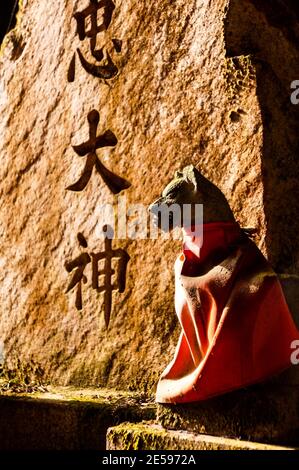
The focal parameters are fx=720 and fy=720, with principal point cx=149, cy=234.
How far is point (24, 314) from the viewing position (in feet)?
14.4

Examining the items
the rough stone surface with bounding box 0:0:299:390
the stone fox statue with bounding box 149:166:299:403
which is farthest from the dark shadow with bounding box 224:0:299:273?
the stone fox statue with bounding box 149:166:299:403

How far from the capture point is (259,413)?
2.61 metres

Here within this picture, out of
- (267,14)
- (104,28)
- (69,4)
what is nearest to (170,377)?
(267,14)

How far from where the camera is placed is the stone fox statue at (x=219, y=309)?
2629mm

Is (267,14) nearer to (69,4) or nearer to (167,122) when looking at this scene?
(167,122)

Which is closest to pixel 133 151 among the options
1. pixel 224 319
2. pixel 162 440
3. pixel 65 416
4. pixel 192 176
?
pixel 192 176

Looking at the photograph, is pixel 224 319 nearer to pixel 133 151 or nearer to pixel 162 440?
pixel 162 440

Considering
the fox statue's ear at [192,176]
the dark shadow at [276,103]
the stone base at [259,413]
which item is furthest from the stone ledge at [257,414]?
the dark shadow at [276,103]

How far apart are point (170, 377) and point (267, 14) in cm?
203

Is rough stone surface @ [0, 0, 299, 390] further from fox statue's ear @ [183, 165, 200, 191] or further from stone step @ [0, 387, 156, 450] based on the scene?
fox statue's ear @ [183, 165, 200, 191]

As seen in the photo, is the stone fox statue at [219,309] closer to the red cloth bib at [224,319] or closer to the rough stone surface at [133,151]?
the red cloth bib at [224,319]

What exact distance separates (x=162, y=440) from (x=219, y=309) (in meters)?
0.56

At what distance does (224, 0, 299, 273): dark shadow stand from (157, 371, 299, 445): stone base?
0.92 metres

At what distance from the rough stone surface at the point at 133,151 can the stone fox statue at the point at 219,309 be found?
25.0 inches
